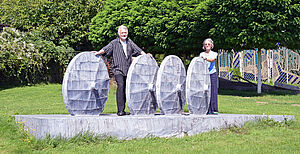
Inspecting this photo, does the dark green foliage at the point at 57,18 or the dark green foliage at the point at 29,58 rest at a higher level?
the dark green foliage at the point at 57,18

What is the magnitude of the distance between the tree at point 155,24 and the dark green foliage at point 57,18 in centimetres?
133

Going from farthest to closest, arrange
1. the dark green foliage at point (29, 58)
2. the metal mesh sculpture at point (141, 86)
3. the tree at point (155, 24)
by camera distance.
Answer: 1. the dark green foliage at point (29, 58)
2. the tree at point (155, 24)
3. the metal mesh sculpture at point (141, 86)

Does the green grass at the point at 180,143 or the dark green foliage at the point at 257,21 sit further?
the dark green foliage at the point at 257,21

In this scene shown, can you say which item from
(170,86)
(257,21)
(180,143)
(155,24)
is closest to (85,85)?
(170,86)

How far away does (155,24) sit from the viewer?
20875 mm

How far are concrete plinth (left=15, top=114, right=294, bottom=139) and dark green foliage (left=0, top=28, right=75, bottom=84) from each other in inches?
565

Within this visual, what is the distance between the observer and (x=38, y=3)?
25.2 m

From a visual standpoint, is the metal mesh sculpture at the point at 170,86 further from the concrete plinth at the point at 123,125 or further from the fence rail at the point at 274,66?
the fence rail at the point at 274,66

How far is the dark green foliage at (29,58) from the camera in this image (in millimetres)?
20812

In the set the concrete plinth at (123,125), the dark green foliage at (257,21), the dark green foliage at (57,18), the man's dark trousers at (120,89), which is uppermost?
the dark green foliage at (57,18)

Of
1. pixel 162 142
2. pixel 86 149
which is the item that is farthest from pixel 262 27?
pixel 86 149

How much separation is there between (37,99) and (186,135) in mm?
10731

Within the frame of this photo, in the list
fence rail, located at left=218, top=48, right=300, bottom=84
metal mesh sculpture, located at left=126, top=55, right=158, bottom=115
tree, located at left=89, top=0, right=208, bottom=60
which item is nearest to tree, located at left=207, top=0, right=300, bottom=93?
tree, located at left=89, top=0, right=208, bottom=60

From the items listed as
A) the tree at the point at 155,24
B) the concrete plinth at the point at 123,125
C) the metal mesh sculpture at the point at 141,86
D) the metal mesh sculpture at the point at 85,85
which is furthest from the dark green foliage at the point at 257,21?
the metal mesh sculpture at the point at 85,85
